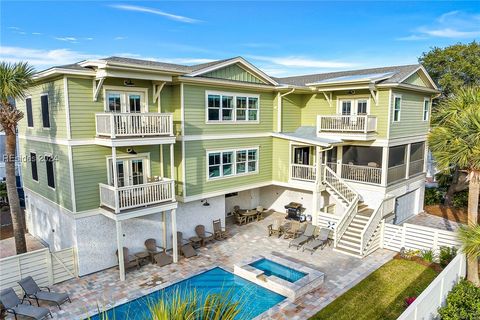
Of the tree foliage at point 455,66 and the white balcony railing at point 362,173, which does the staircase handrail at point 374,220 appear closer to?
the white balcony railing at point 362,173

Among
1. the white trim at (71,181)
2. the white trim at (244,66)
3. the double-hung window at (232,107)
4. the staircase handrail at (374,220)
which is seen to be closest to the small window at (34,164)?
the white trim at (71,181)

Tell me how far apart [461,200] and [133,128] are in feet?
72.1

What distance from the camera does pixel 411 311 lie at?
25.6ft

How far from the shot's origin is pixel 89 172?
13.1 meters

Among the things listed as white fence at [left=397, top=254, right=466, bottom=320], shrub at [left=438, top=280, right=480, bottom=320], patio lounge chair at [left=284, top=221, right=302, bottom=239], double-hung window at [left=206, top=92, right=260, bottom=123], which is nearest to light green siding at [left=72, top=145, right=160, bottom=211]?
double-hung window at [left=206, top=92, right=260, bottom=123]

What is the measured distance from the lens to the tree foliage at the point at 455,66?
28.3 meters

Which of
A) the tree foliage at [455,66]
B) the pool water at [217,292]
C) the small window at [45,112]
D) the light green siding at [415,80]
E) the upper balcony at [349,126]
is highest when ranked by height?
the tree foliage at [455,66]

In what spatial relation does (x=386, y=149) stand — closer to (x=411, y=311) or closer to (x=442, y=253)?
(x=442, y=253)

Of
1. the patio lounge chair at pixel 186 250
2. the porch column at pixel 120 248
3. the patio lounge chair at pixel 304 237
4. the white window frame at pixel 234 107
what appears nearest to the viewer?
the porch column at pixel 120 248

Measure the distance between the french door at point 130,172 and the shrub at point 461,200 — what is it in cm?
2084

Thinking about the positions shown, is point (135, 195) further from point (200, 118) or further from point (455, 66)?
point (455, 66)

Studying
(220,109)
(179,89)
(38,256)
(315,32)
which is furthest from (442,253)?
(315,32)

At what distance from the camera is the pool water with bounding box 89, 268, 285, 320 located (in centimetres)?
1062

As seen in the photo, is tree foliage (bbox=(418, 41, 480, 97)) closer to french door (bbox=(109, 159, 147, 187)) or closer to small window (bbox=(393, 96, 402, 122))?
small window (bbox=(393, 96, 402, 122))
